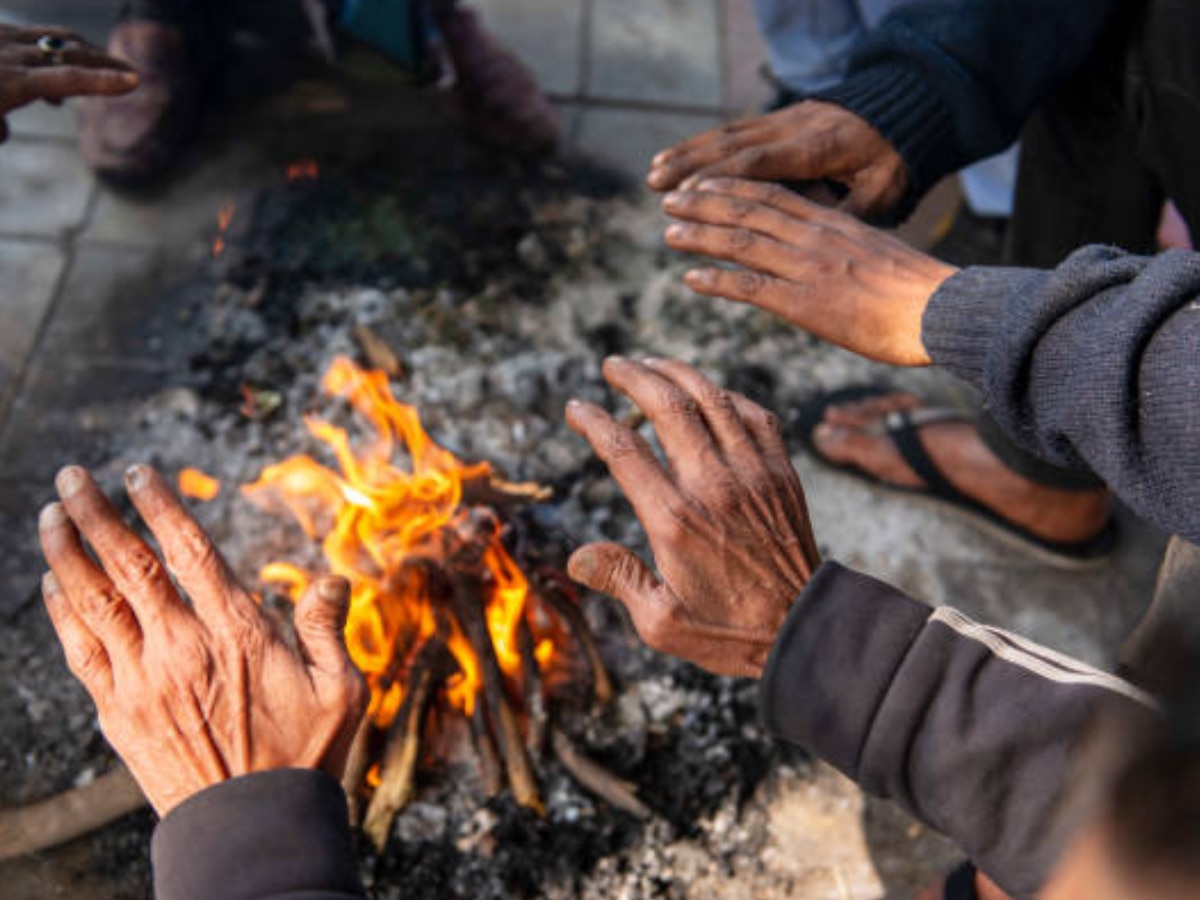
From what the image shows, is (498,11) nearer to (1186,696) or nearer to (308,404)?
(308,404)

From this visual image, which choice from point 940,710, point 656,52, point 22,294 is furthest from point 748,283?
point 656,52

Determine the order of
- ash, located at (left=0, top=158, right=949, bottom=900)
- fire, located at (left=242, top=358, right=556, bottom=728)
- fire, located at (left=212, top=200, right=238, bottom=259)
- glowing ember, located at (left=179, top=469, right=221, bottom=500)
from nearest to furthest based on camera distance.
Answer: ash, located at (left=0, top=158, right=949, bottom=900) → fire, located at (left=242, top=358, right=556, bottom=728) → glowing ember, located at (left=179, top=469, right=221, bottom=500) → fire, located at (left=212, top=200, right=238, bottom=259)

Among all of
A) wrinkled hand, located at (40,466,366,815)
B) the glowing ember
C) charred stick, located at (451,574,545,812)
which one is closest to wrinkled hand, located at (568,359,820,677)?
wrinkled hand, located at (40,466,366,815)

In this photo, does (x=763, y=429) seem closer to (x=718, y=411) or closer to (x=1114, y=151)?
(x=718, y=411)

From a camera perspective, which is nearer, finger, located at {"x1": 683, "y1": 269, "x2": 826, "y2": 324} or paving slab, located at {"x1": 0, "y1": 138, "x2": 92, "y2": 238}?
finger, located at {"x1": 683, "y1": 269, "x2": 826, "y2": 324}

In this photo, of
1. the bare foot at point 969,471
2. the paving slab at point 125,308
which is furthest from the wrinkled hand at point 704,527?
the paving slab at point 125,308

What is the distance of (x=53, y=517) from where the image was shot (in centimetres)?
156

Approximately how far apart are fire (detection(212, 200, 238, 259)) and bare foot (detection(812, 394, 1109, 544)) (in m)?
2.01

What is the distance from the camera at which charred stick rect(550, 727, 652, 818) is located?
2156 mm

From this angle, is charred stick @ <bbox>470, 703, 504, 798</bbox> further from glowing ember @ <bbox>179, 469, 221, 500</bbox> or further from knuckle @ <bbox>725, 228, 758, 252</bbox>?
knuckle @ <bbox>725, 228, 758, 252</bbox>

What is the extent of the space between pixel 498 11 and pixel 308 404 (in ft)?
7.27

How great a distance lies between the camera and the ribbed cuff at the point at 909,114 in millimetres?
2199

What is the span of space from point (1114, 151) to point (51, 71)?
2546 millimetres

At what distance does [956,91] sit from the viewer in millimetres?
2182
